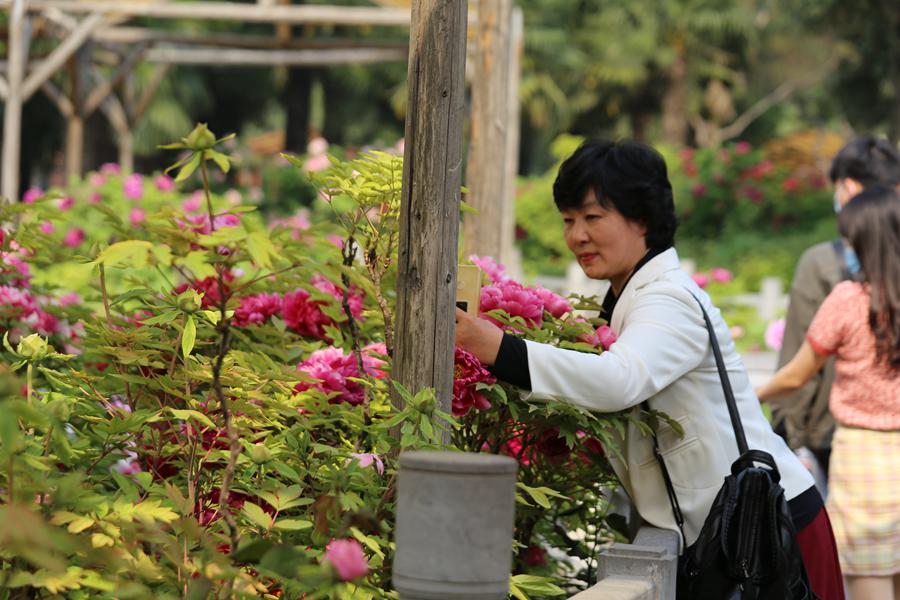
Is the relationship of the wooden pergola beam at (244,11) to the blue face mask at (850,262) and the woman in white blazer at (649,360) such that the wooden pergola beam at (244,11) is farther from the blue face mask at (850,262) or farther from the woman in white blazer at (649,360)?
the woman in white blazer at (649,360)

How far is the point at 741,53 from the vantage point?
3903 centimetres

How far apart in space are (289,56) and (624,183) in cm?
1335

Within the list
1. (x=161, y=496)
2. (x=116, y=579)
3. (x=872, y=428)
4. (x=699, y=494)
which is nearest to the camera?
(x=116, y=579)

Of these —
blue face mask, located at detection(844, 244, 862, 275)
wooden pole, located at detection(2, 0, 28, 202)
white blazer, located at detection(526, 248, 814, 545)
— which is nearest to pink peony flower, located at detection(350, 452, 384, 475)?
white blazer, located at detection(526, 248, 814, 545)

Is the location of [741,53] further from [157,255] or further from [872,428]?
[157,255]

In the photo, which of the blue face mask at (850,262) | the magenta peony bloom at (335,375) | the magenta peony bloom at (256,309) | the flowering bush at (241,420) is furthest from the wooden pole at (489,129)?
the magenta peony bloom at (335,375)

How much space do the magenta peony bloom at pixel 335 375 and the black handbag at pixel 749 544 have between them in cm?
79

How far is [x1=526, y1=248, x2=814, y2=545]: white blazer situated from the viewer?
Answer: 2873 mm

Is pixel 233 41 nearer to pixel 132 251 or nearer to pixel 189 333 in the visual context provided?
pixel 189 333

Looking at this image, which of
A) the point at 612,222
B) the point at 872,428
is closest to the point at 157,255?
the point at 612,222

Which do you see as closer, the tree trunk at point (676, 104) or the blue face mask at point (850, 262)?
the blue face mask at point (850, 262)

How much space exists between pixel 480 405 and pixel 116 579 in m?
0.99

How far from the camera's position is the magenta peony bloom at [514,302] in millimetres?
3164

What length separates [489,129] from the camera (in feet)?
21.4
